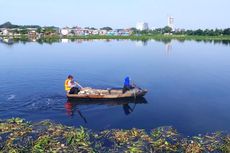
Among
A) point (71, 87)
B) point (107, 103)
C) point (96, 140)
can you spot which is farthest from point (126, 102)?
point (96, 140)

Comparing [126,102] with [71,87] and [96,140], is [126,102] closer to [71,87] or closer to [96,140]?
[71,87]

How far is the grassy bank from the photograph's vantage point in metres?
15.4

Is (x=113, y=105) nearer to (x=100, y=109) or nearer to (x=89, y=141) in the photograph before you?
(x=100, y=109)

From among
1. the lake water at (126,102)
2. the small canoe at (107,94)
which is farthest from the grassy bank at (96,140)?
the small canoe at (107,94)

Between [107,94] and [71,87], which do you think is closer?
[71,87]

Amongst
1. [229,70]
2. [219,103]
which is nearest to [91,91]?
[219,103]

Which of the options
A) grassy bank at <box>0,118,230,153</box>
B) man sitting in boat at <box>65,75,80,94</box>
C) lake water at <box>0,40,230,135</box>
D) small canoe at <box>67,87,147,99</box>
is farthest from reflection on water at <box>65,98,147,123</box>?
grassy bank at <box>0,118,230,153</box>

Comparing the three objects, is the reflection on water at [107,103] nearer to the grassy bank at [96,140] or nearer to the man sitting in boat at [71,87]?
the man sitting in boat at [71,87]

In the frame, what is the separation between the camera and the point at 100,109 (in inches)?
954

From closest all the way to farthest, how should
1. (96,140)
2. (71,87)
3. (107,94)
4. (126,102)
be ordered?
(96,140), (71,87), (107,94), (126,102)

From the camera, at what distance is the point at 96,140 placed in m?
17.0

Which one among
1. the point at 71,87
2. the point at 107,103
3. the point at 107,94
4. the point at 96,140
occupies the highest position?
the point at 71,87

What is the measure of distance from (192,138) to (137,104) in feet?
28.2

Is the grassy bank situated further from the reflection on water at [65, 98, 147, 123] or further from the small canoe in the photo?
the small canoe
